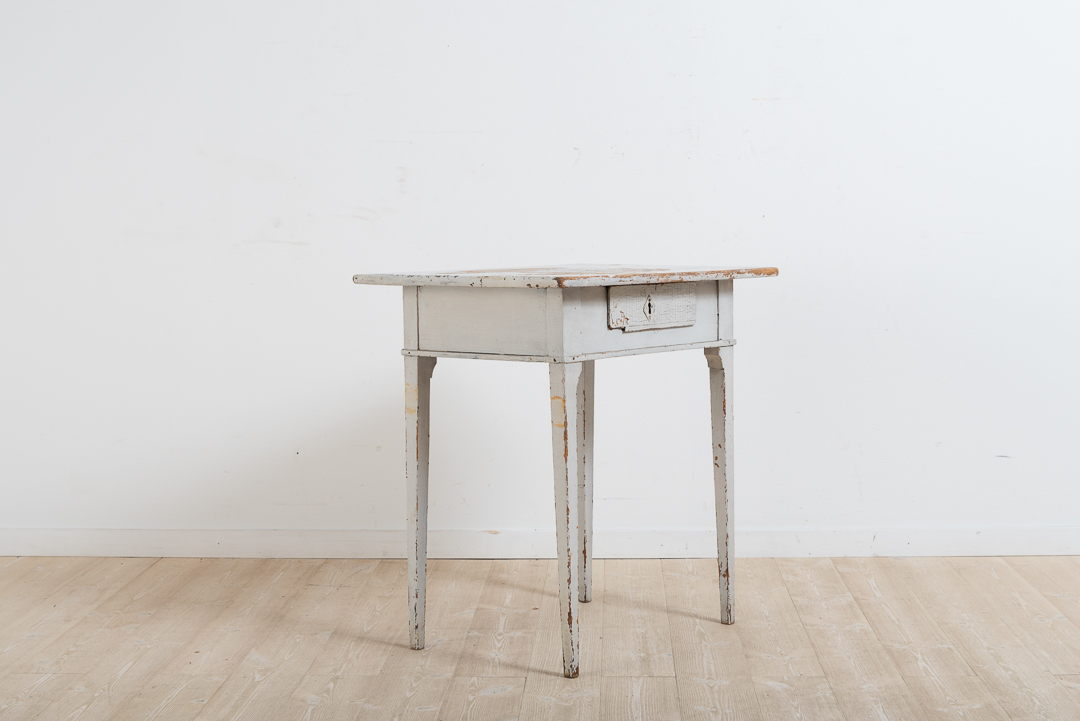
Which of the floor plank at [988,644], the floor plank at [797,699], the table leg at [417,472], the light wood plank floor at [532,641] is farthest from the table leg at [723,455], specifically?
the table leg at [417,472]

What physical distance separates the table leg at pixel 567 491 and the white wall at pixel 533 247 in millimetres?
781

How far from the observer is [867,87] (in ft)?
7.81

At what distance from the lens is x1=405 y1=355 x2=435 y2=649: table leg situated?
1.80 m

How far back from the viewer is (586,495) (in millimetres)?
2143

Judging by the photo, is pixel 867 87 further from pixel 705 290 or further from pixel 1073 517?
pixel 1073 517

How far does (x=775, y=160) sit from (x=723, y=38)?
0.33 meters

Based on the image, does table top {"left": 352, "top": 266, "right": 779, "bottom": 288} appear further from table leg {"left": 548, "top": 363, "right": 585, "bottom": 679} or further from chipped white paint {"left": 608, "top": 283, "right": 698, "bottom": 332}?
table leg {"left": 548, "top": 363, "right": 585, "bottom": 679}

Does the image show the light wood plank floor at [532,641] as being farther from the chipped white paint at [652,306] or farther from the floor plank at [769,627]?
the chipped white paint at [652,306]

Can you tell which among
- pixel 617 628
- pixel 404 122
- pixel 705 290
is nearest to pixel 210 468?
pixel 404 122

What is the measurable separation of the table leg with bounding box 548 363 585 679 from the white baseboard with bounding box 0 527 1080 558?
77 centimetres

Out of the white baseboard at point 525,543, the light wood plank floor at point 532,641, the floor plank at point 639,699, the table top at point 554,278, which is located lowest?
the floor plank at point 639,699

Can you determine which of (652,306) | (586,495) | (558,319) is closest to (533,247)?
(586,495)

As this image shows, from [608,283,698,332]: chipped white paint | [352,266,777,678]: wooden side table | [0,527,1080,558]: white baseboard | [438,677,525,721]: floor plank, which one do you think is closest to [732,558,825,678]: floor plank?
[0,527,1080,558]: white baseboard

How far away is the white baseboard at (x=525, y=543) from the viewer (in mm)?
2451
